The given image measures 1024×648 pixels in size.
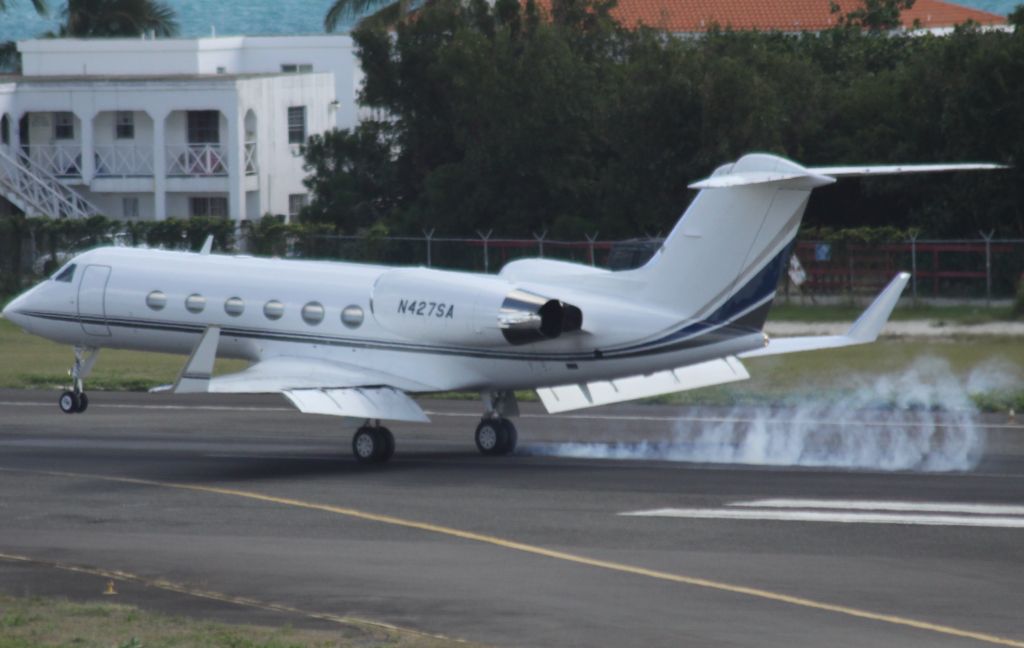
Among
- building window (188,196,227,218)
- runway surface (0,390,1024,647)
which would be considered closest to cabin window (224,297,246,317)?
runway surface (0,390,1024,647)

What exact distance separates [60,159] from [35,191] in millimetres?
2027

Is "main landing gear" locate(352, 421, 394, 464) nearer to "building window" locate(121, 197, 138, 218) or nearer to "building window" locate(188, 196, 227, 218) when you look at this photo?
"building window" locate(188, 196, 227, 218)

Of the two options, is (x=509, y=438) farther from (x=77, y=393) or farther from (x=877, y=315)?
(x=77, y=393)

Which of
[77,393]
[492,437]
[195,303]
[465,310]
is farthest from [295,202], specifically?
[465,310]

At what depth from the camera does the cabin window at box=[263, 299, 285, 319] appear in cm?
2868

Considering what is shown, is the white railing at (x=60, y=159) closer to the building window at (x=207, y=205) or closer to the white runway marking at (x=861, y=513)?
the building window at (x=207, y=205)

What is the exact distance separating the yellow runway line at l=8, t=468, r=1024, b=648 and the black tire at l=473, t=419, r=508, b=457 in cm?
466

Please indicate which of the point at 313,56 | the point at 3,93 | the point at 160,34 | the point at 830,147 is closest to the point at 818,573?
the point at 830,147

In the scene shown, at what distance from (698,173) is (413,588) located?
36.5 meters

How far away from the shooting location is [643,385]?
2731cm

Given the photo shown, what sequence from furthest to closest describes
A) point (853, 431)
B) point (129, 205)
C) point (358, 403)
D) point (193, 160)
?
1. point (129, 205)
2. point (193, 160)
3. point (853, 431)
4. point (358, 403)

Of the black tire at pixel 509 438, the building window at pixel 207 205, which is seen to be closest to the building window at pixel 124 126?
the building window at pixel 207 205

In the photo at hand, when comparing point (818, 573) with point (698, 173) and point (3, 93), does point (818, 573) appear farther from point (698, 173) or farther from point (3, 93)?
point (3, 93)

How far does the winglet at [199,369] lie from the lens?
25.3m
